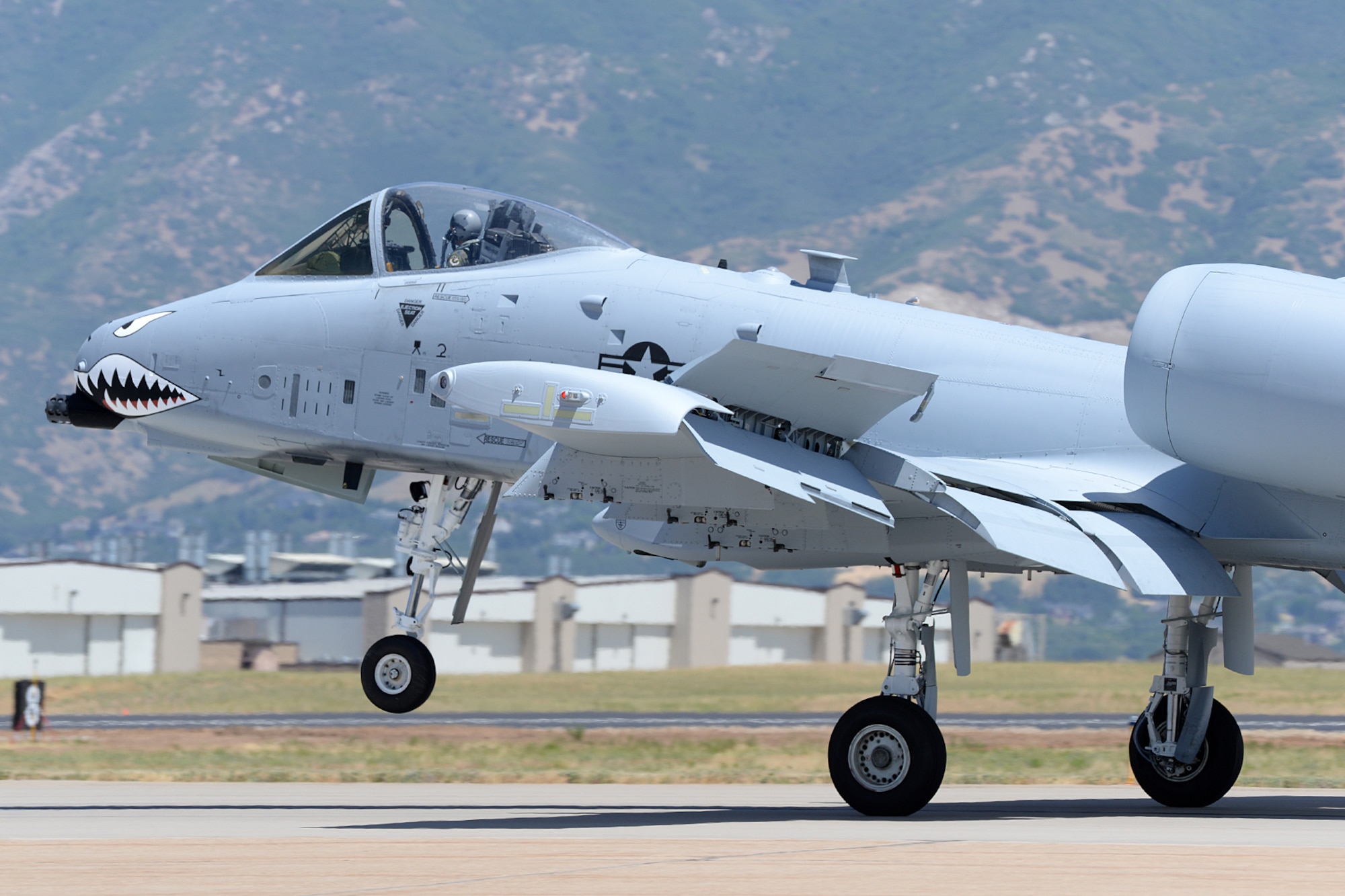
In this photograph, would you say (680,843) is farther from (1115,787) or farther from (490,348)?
(1115,787)

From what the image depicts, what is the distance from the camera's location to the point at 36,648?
236 feet

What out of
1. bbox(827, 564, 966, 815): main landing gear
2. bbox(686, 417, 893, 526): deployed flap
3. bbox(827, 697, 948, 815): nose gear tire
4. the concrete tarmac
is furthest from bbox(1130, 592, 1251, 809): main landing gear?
bbox(686, 417, 893, 526): deployed flap

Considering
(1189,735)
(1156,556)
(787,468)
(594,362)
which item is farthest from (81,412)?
(1189,735)

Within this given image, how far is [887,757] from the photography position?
1483cm

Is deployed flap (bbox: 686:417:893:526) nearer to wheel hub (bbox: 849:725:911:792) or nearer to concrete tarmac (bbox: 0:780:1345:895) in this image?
wheel hub (bbox: 849:725:911:792)

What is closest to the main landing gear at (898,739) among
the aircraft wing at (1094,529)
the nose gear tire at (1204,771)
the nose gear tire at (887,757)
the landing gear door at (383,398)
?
the nose gear tire at (887,757)

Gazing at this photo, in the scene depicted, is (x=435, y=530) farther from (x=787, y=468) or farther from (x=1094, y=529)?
(x=1094, y=529)

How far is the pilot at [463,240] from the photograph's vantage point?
1678cm

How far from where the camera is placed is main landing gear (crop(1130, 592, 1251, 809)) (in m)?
16.7

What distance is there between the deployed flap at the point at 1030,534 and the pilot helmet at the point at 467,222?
17.9 ft

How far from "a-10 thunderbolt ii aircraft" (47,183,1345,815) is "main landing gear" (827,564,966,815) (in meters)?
0.03

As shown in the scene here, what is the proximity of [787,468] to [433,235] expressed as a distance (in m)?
4.88

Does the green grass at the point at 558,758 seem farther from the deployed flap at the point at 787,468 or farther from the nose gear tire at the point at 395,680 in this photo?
the deployed flap at the point at 787,468

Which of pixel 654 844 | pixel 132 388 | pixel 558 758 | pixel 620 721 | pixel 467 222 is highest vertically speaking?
pixel 467 222
